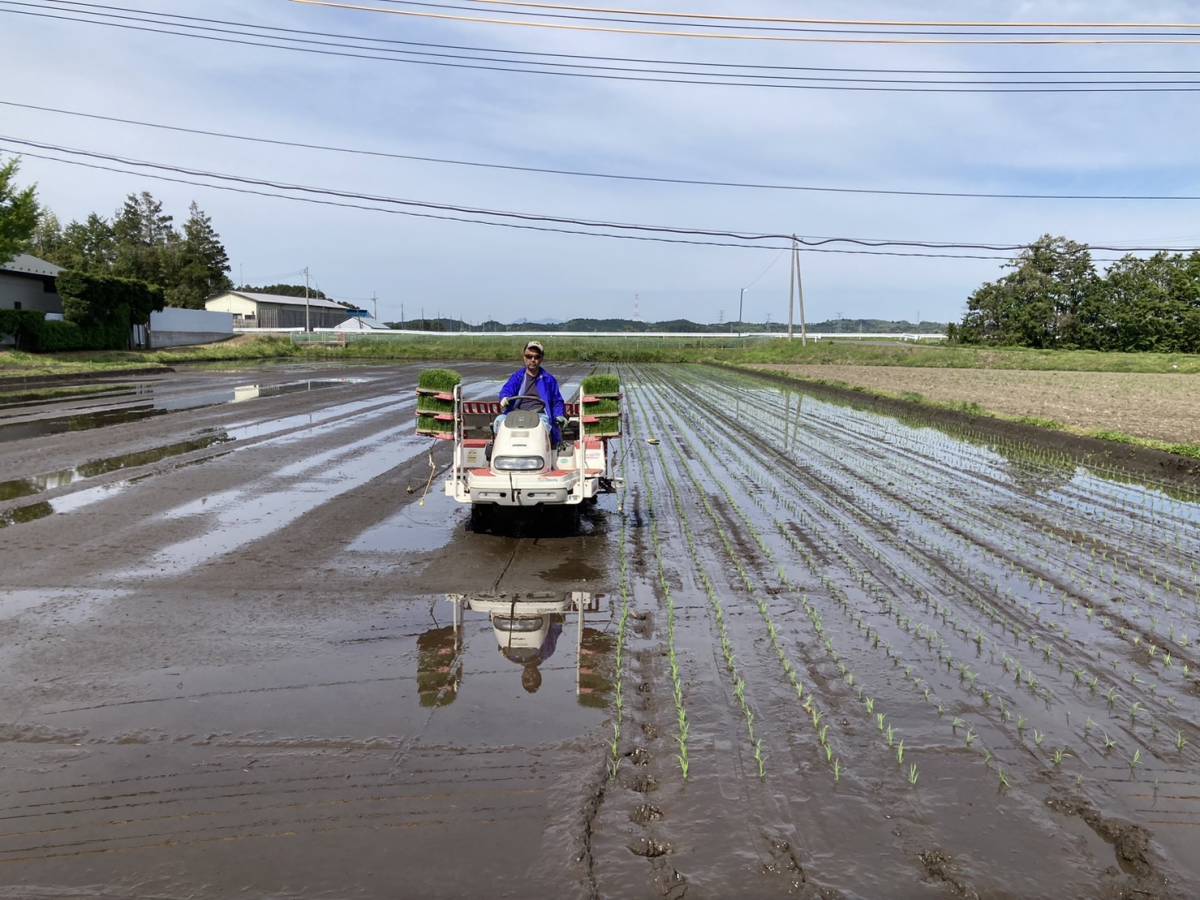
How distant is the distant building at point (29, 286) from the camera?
39.3 m

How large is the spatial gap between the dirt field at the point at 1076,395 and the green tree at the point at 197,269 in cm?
6074

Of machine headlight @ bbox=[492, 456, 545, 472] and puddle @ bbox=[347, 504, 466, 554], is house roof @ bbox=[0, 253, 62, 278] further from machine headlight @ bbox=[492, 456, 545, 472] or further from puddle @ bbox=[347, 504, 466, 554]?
machine headlight @ bbox=[492, 456, 545, 472]

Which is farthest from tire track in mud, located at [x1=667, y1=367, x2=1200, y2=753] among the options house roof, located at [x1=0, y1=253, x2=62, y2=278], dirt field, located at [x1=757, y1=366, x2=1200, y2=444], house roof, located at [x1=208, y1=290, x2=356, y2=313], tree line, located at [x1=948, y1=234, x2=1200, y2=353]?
house roof, located at [x1=208, y1=290, x2=356, y2=313]

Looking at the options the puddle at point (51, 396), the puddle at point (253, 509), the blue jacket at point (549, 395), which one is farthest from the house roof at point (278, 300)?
the blue jacket at point (549, 395)

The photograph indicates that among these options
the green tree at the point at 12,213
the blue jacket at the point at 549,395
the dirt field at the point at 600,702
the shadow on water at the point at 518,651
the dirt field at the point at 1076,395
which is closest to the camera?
the dirt field at the point at 600,702

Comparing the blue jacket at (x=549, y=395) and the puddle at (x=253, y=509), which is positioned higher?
the blue jacket at (x=549, y=395)

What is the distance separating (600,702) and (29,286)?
46.7 m

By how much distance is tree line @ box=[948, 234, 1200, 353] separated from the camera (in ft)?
189

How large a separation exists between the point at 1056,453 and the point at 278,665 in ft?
46.1

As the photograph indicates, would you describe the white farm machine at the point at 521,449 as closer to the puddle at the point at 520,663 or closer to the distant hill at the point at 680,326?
the puddle at the point at 520,663

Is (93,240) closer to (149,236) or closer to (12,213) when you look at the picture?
(149,236)

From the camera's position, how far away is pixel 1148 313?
57.8 meters

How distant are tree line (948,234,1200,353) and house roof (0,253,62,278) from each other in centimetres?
5744

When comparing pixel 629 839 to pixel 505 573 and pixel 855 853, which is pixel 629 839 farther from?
pixel 505 573
